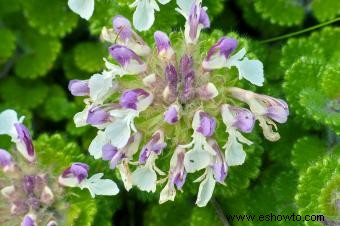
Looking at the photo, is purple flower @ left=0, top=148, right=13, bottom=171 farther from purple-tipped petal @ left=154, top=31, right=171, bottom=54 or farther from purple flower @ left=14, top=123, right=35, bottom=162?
purple-tipped petal @ left=154, top=31, right=171, bottom=54

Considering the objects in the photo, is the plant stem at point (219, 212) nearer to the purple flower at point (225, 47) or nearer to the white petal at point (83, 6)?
the purple flower at point (225, 47)

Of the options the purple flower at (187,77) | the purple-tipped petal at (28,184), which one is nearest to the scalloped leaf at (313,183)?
the purple flower at (187,77)

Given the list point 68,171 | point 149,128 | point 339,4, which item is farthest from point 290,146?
point 68,171

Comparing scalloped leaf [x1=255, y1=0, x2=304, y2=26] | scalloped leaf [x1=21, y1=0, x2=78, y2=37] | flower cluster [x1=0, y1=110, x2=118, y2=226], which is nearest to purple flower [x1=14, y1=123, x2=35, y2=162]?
flower cluster [x1=0, y1=110, x2=118, y2=226]

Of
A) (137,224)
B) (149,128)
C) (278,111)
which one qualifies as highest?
(278,111)

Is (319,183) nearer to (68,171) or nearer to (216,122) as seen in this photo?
(216,122)

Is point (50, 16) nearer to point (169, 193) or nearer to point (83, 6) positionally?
point (83, 6)

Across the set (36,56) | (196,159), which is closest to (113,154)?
(196,159)
